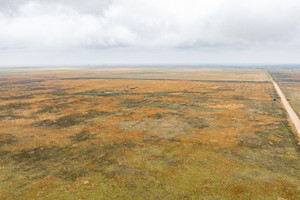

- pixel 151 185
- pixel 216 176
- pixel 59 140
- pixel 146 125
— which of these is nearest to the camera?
pixel 151 185

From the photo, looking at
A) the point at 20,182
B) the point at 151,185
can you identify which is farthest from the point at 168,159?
the point at 20,182

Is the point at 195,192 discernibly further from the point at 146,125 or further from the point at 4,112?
the point at 4,112

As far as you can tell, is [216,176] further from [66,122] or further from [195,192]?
[66,122]

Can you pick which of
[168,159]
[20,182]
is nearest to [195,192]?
[168,159]

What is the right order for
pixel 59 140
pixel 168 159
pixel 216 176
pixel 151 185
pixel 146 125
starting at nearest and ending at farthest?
pixel 151 185
pixel 216 176
pixel 168 159
pixel 59 140
pixel 146 125

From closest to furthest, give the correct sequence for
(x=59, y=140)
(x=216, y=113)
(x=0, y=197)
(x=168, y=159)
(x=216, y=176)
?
(x=0, y=197) < (x=216, y=176) < (x=168, y=159) < (x=59, y=140) < (x=216, y=113)

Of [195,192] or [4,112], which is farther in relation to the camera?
[4,112]

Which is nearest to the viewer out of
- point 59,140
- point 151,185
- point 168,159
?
point 151,185

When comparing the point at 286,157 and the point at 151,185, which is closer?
the point at 151,185

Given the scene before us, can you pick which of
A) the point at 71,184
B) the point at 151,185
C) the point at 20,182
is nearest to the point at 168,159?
the point at 151,185
